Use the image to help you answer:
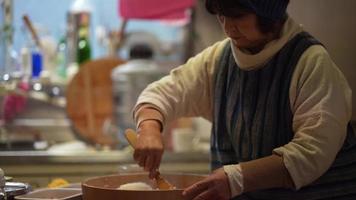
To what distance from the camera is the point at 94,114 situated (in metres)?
2.39

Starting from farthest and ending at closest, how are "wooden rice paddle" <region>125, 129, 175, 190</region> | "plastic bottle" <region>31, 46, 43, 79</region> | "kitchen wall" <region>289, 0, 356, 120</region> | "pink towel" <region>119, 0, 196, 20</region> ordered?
"pink towel" <region>119, 0, 196, 20</region>, "plastic bottle" <region>31, 46, 43, 79</region>, "kitchen wall" <region>289, 0, 356, 120</region>, "wooden rice paddle" <region>125, 129, 175, 190</region>

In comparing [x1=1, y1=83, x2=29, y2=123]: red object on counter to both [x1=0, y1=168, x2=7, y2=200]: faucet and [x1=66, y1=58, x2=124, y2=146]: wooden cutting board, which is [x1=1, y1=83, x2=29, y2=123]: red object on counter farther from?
[x1=0, y1=168, x2=7, y2=200]: faucet

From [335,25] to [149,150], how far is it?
0.46 meters

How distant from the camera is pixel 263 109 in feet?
3.23

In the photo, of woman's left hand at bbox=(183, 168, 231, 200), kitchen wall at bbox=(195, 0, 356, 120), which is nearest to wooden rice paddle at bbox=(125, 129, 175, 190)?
woman's left hand at bbox=(183, 168, 231, 200)

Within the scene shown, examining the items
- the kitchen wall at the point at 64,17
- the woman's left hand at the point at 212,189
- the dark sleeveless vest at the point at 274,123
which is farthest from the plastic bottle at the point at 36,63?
the woman's left hand at the point at 212,189

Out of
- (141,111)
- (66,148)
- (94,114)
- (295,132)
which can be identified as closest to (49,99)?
(94,114)

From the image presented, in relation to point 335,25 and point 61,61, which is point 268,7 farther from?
point 61,61

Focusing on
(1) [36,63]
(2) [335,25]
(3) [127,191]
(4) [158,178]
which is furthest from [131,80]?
(3) [127,191]

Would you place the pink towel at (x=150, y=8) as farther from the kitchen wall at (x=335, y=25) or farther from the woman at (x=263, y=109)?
the woman at (x=263, y=109)

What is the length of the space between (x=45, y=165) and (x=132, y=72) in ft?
1.58

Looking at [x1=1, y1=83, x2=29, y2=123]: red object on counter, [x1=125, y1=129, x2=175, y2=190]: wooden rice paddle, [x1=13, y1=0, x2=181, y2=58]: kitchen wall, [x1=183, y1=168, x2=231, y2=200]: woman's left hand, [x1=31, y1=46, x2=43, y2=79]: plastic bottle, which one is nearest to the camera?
[x1=183, y1=168, x2=231, y2=200]: woman's left hand

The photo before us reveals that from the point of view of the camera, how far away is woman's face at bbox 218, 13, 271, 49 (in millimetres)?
930

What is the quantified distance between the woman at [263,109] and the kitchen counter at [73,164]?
0.95 m
